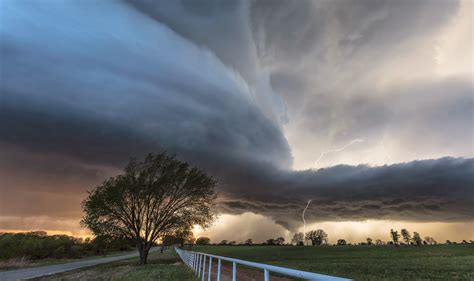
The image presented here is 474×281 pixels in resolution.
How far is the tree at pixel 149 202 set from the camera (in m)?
41.6

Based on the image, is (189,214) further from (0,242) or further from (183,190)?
(0,242)

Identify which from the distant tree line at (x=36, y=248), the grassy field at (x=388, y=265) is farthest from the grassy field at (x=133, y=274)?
the distant tree line at (x=36, y=248)

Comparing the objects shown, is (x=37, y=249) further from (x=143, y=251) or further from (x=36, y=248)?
(x=143, y=251)

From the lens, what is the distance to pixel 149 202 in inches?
1702

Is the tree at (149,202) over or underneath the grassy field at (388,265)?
over

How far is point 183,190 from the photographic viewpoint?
44250 mm

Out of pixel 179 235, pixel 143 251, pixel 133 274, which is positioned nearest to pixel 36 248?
pixel 143 251

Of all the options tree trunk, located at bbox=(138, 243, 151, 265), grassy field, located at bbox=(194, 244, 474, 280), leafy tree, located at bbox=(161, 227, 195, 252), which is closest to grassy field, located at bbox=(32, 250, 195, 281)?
tree trunk, located at bbox=(138, 243, 151, 265)

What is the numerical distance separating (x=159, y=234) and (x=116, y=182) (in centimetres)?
994

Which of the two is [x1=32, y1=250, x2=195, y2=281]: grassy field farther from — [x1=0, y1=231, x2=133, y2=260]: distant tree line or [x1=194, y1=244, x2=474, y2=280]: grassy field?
[x1=0, y1=231, x2=133, y2=260]: distant tree line

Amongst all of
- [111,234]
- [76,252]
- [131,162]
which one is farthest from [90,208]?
[76,252]

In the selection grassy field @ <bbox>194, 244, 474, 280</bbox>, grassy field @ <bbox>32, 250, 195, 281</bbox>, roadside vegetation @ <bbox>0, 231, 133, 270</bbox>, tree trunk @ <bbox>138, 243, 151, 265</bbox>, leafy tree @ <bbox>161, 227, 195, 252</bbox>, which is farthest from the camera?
roadside vegetation @ <bbox>0, 231, 133, 270</bbox>

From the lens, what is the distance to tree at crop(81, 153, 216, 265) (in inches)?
1639

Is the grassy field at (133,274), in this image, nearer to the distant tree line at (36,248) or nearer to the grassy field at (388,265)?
the grassy field at (388,265)
